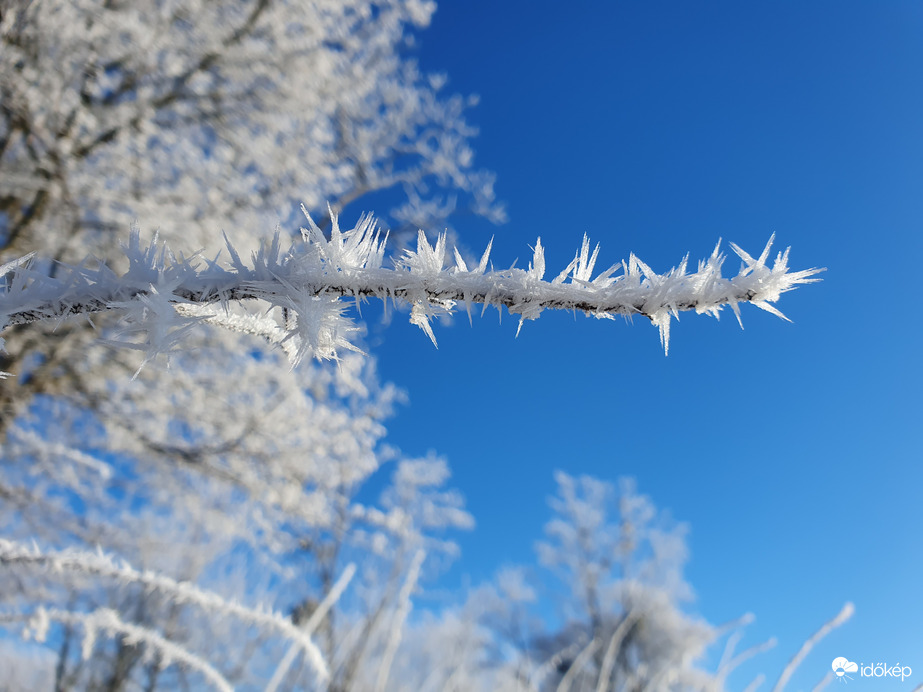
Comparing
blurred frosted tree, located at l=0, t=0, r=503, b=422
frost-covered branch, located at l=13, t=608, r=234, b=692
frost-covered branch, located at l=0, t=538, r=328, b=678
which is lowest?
frost-covered branch, located at l=13, t=608, r=234, b=692

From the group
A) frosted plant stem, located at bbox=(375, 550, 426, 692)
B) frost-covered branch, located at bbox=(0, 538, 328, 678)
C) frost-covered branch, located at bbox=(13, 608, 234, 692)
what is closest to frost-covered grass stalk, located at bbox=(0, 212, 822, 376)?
frost-covered branch, located at bbox=(0, 538, 328, 678)

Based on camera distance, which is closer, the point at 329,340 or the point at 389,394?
the point at 329,340

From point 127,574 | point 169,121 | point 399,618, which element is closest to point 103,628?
point 127,574

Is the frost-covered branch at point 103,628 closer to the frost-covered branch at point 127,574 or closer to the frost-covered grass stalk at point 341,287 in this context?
the frost-covered branch at point 127,574

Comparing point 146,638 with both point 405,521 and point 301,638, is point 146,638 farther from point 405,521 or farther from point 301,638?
point 405,521

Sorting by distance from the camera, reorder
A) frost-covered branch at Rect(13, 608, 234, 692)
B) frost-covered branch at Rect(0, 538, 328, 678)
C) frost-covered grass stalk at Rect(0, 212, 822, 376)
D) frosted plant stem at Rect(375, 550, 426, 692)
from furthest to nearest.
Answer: frosted plant stem at Rect(375, 550, 426, 692) < frost-covered branch at Rect(13, 608, 234, 692) < frost-covered branch at Rect(0, 538, 328, 678) < frost-covered grass stalk at Rect(0, 212, 822, 376)

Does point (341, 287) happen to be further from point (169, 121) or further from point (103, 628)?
point (169, 121)

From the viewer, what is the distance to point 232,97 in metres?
3.61

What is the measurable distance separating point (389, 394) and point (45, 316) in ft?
23.8

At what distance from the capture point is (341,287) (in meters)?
0.48

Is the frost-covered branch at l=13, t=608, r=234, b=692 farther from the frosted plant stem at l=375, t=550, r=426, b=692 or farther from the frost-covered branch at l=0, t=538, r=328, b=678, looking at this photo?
the frosted plant stem at l=375, t=550, r=426, b=692

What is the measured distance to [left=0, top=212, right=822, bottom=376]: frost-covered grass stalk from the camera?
1.55ft

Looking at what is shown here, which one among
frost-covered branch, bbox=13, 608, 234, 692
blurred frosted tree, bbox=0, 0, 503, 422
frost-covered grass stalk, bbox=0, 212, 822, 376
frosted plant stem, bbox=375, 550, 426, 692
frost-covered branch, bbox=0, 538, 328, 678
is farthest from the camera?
blurred frosted tree, bbox=0, 0, 503, 422

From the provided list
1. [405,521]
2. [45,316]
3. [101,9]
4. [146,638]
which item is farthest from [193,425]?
[45,316]
